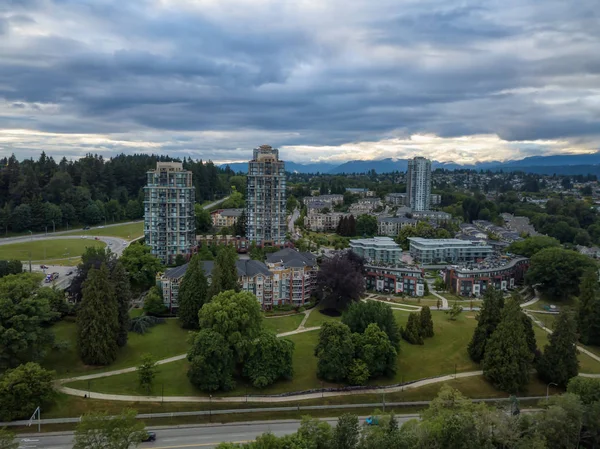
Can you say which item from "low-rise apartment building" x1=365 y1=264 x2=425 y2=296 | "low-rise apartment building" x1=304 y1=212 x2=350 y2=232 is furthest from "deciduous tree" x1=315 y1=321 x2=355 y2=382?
"low-rise apartment building" x1=304 y1=212 x2=350 y2=232

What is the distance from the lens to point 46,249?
90188mm

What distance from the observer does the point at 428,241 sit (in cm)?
9775

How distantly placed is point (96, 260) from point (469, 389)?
48.2 m

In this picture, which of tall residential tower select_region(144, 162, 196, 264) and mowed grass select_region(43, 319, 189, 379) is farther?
tall residential tower select_region(144, 162, 196, 264)

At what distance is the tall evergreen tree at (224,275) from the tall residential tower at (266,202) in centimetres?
3537

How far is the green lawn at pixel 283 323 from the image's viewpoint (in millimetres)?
55138

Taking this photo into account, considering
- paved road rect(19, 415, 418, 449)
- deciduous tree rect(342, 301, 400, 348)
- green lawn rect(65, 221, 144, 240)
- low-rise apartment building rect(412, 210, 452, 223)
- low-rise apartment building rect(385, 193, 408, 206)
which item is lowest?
paved road rect(19, 415, 418, 449)

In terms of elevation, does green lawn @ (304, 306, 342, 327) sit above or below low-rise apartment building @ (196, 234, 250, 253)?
below

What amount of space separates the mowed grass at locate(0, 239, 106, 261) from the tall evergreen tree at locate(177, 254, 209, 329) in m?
43.9

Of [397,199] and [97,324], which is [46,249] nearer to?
[97,324]

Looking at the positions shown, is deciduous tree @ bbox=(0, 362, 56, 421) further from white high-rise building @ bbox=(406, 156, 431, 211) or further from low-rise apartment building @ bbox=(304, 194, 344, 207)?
white high-rise building @ bbox=(406, 156, 431, 211)

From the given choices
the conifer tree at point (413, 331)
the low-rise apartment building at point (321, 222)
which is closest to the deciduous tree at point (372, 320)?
the conifer tree at point (413, 331)

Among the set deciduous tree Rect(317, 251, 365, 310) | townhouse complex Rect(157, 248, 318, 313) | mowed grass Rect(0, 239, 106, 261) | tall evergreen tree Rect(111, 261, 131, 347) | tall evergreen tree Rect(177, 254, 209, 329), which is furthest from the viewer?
mowed grass Rect(0, 239, 106, 261)

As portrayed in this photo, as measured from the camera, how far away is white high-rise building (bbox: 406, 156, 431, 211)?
561 feet
